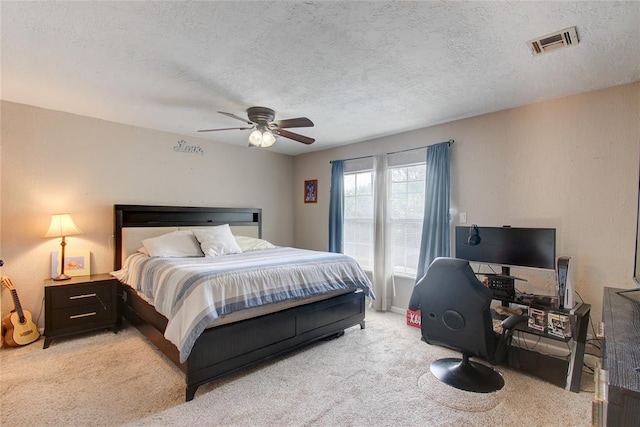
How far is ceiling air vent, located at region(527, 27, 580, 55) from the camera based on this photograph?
1.85 metres

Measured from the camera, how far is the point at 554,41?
1.94 metres

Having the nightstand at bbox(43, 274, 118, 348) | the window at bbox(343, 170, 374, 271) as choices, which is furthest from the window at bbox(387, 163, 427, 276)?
the nightstand at bbox(43, 274, 118, 348)

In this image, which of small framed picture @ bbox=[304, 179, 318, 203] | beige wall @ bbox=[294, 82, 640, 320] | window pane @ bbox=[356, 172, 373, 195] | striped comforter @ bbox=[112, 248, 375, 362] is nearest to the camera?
striped comforter @ bbox=[112, 248, 375, 362]

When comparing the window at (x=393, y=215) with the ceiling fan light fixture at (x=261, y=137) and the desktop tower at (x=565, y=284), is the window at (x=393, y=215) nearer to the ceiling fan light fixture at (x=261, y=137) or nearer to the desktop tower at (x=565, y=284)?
the desktop tower at (x=565, y=284)

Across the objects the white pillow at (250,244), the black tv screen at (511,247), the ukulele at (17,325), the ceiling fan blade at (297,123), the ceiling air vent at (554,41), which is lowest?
the ukulele at (17,325)

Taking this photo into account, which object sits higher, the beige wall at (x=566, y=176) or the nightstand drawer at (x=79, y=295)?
the beige wall at (x=566, y=176)

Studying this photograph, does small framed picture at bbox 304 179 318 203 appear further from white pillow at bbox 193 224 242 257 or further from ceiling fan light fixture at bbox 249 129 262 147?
ceiling fan light fixture at bbox 249 129 262 147

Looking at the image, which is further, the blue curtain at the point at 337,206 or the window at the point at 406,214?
the blue curtain at the point at 337,206

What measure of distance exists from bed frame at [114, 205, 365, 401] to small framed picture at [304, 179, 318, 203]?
1.91 m

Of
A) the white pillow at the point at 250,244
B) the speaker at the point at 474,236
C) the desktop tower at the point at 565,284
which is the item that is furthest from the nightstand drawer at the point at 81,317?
the desktop tower at the point at 565,284

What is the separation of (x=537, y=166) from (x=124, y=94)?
13.3 feet

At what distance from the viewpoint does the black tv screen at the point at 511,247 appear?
269 cm

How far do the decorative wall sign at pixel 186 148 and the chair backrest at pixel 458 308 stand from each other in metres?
3.64

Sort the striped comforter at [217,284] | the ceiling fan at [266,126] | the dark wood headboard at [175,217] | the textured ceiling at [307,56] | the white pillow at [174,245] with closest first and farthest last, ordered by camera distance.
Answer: the textured ceiling at [307,56] < the striped comforter at [217,284] < the ceiling fan at [266,126] < the white pillow at [174,245] < the dark wood headboard at [175,217]
